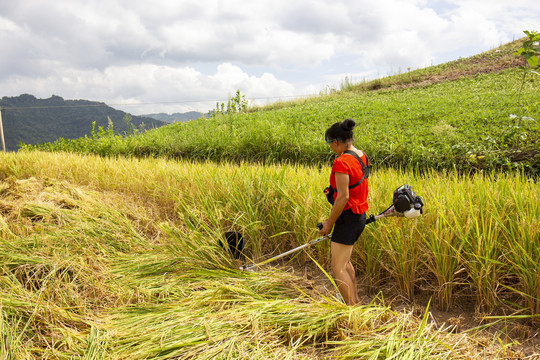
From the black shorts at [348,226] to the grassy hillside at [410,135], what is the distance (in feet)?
9.71

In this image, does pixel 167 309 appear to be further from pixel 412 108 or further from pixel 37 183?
pixel 412 108

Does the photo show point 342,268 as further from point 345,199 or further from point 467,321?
point 467,321

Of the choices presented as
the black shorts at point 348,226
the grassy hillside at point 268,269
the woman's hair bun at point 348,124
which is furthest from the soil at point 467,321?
the woman's hair bun at point 348,124

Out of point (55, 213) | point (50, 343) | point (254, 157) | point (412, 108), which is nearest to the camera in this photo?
point (50, 343)

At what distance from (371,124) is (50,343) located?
6.88 meters

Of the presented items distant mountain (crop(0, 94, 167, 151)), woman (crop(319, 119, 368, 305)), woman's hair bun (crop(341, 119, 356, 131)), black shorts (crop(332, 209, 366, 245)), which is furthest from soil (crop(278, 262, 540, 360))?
distant mountain (crop(0, 94, 167, 151))

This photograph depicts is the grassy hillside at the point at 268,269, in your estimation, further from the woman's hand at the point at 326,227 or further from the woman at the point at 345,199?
the woman's hand at the point at 326,227

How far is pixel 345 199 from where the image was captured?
88.0 inches

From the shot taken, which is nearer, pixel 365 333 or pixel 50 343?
pixel 365 333

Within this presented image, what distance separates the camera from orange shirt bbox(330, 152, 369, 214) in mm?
2229

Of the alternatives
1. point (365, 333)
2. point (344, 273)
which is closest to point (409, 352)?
point (365, 333)

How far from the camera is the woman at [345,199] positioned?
224 cm

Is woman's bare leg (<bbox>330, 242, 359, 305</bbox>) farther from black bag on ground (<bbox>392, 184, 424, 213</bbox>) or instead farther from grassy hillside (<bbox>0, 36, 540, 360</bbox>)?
black bag on ground (<bbox>392, 184, 424, 213</bbox>)

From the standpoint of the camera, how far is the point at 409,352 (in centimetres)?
174
